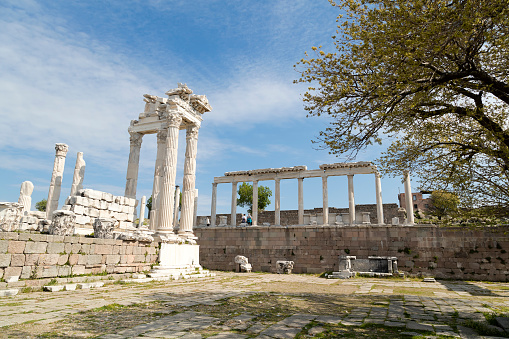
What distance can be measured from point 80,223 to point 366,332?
42.6ft

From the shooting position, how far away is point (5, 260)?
328 inches

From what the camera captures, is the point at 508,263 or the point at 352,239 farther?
the point at 352,239

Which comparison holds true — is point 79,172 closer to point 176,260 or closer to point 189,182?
point 189,182

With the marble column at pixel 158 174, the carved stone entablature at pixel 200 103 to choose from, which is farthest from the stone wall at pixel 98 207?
the carved stone entablature at pixel 200 103

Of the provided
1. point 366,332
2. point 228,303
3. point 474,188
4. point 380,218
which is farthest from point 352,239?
point 366,332

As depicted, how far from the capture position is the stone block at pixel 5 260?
8.27 meters

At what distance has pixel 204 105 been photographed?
63.1ft

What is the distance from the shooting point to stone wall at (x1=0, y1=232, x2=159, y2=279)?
28.1 ft

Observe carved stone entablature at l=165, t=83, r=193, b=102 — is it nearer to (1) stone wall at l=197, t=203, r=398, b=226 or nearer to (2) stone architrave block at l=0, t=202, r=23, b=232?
(2) stone architrave block at l=0, t=202, r=23, b=232

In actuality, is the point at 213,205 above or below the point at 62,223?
above

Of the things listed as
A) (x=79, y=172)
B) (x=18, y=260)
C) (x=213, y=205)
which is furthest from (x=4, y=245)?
(x=213, y=205)

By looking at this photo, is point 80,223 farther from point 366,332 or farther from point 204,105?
point 366,332

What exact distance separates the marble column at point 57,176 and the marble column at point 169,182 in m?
10.1

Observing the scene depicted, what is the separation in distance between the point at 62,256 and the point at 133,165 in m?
9.93
